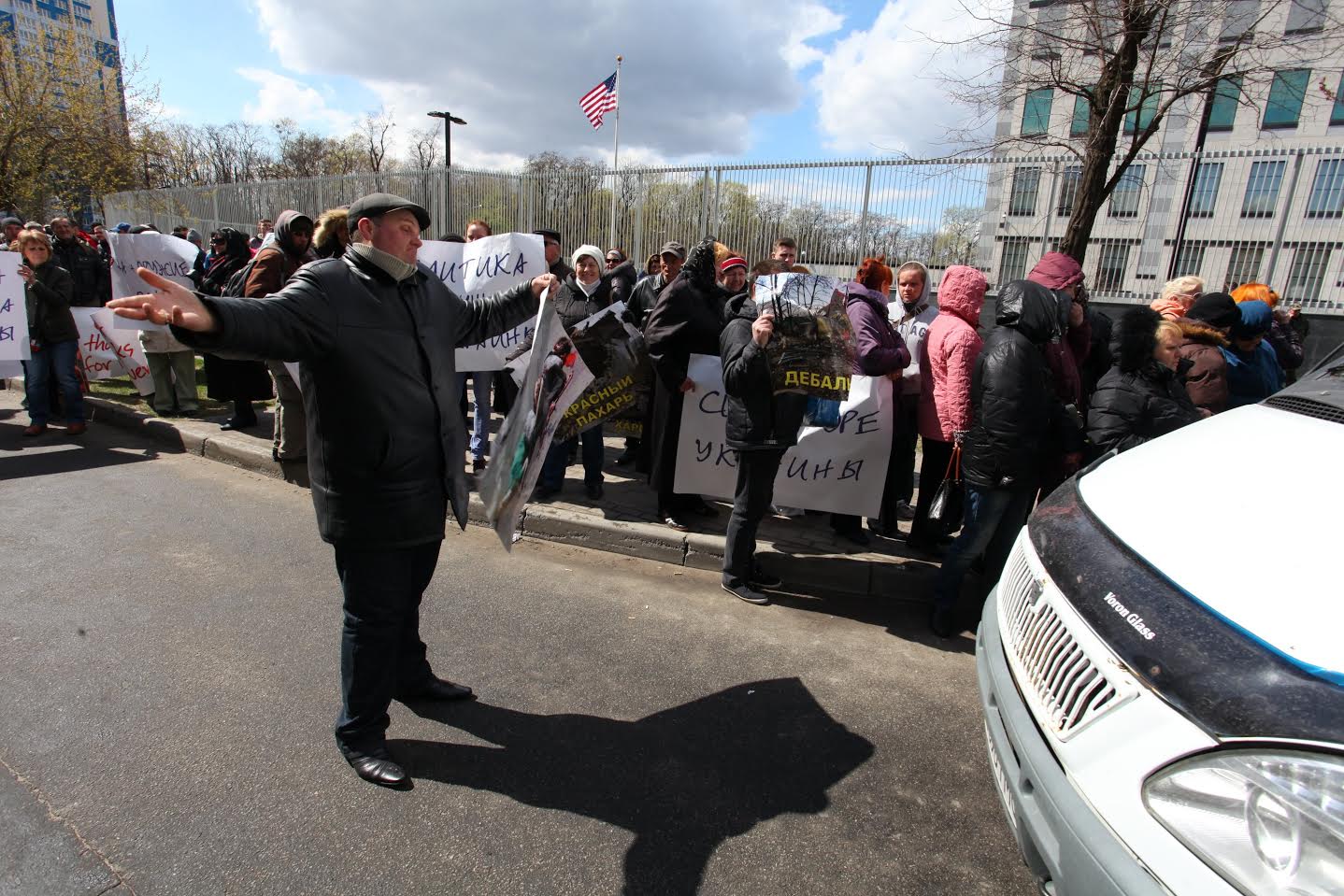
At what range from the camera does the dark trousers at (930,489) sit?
4.88 metres

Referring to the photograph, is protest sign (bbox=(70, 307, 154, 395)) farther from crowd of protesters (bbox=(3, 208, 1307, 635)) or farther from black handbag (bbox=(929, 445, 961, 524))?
black handbag (bbox=(929, 445, 961, 524))

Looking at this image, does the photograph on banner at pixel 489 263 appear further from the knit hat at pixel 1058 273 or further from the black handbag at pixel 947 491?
the knit hat at pixel 1058 273

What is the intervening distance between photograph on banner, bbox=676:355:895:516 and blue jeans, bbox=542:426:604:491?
806 mm

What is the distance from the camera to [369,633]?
258 centimetres

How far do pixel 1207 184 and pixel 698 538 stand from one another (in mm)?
8981

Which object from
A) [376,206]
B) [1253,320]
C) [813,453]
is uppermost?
[376,206]

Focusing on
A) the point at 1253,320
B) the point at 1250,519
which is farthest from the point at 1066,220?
the point at 1250,519

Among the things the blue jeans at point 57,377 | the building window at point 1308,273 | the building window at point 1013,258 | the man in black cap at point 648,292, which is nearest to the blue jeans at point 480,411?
the man in black cap at point 648,292

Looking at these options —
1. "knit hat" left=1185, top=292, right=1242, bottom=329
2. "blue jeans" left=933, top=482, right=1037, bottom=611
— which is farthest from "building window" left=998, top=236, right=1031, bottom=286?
"blue jeans" left=933, top=482, right=1037, bottom=611

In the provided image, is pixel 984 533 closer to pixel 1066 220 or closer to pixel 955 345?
pixel 955 345

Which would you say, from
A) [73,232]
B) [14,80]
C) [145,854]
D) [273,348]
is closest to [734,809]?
[145,854]

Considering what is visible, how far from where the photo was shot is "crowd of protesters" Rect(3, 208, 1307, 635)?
3.49m

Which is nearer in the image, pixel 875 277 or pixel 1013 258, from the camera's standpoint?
pixel 875 277

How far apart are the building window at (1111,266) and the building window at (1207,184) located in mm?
951
